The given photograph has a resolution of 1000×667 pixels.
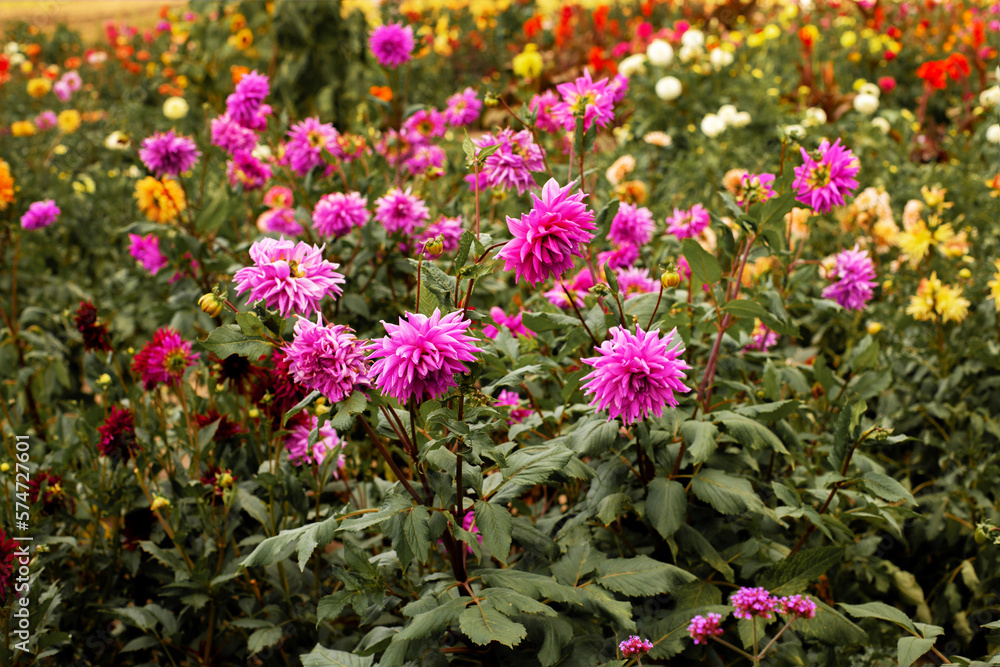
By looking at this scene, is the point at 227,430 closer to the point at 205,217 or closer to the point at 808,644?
the point at 205,217

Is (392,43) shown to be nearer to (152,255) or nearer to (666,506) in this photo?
(152,255)

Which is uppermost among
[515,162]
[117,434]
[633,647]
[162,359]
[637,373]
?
[515,162]

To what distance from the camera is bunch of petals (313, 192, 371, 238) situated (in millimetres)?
2084

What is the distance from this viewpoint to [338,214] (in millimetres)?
2102

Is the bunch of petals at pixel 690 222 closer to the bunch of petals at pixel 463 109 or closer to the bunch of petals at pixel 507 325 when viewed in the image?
the bunch of petals at pixel 507 325

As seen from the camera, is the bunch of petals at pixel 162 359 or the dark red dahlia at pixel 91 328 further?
the dark red dahlia at pixel 91 328

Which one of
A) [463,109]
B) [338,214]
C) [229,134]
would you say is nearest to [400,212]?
[338,214]

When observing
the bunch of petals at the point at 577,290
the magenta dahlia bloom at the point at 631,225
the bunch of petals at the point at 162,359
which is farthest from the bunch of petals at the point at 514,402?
the bunch of petals at the point at 162,359

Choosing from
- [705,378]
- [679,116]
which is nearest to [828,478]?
[705,378]

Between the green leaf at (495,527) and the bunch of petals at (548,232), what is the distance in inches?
15.9

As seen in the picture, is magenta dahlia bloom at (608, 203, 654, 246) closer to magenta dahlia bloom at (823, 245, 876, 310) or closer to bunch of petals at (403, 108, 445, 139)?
magenta dahlia bloom at (823, 245, 876, 310)

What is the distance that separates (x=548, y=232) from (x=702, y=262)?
0.52 metres

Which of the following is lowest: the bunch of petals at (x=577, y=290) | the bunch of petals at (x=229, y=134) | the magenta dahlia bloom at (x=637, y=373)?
the bunch of petals at (x=577, y=290)

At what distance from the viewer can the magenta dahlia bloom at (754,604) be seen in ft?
3.92
